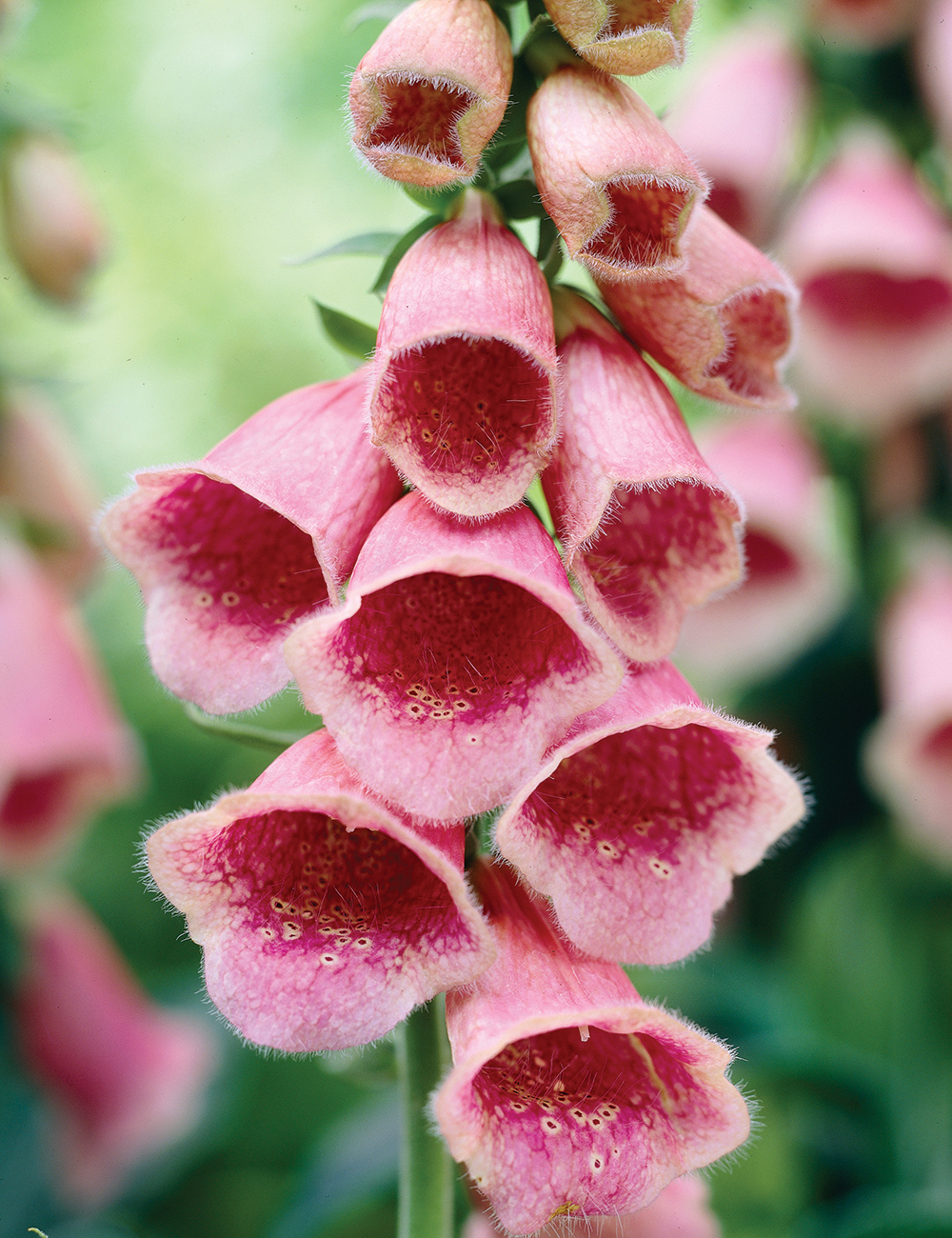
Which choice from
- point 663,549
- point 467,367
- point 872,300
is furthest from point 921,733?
point 467,367

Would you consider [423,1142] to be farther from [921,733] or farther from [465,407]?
[921,733]

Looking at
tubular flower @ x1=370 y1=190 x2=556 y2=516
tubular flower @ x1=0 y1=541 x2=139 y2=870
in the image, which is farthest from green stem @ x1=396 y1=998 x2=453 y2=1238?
tubular flower @ x1=0 y1=541 x2=139 y2=870

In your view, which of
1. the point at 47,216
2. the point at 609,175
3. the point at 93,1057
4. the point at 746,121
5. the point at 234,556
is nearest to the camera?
→ the point at 609,175

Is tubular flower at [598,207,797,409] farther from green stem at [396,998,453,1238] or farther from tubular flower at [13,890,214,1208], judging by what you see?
tubular flower at [13,890,214,1208]

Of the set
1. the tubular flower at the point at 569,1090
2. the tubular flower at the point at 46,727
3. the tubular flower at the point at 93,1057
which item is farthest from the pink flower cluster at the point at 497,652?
the tubular flower at the point at 93,1057

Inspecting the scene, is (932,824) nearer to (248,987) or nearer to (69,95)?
(248,987)
